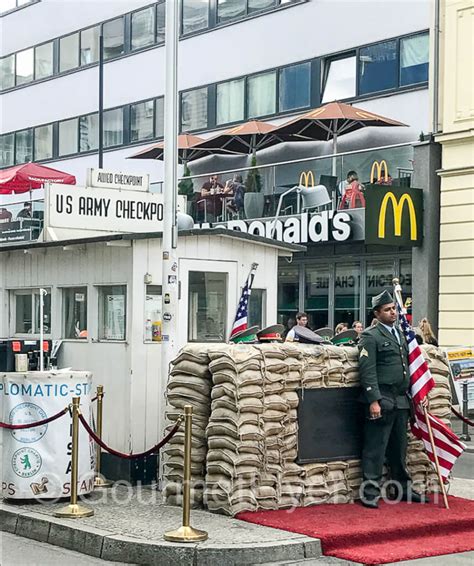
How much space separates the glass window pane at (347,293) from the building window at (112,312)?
39.5 ft

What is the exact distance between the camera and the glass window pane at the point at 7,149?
40.8 m

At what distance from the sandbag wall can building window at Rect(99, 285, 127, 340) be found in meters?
1.53

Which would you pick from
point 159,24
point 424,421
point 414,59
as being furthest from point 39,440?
point 159,24

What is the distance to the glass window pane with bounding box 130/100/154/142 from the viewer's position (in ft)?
110

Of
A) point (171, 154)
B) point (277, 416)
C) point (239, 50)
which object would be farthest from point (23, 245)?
point (239, 50)

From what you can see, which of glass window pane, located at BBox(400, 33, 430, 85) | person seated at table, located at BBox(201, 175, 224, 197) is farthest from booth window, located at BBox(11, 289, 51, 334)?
glass window pane, located at BBox(400, 33, 430, 85)

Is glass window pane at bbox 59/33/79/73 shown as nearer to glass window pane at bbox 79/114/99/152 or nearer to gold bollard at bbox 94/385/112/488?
glass window pane at bbox 79/114/99/152

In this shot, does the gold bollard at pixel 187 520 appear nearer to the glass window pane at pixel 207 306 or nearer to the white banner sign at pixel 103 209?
the glass window pane at pixel 207 306

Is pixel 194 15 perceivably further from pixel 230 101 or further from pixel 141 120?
pixel 141 120

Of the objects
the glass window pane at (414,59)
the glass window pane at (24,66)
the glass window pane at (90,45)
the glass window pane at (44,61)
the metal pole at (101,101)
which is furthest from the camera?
the glass window pane at (24,66)

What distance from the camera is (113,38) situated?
115 ft

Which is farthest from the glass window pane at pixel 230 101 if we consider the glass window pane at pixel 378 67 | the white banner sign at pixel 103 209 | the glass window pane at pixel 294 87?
the white banner sign at pixel 103 209

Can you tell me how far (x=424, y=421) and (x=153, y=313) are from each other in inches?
127

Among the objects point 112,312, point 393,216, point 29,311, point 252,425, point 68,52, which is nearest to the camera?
point 252,425
